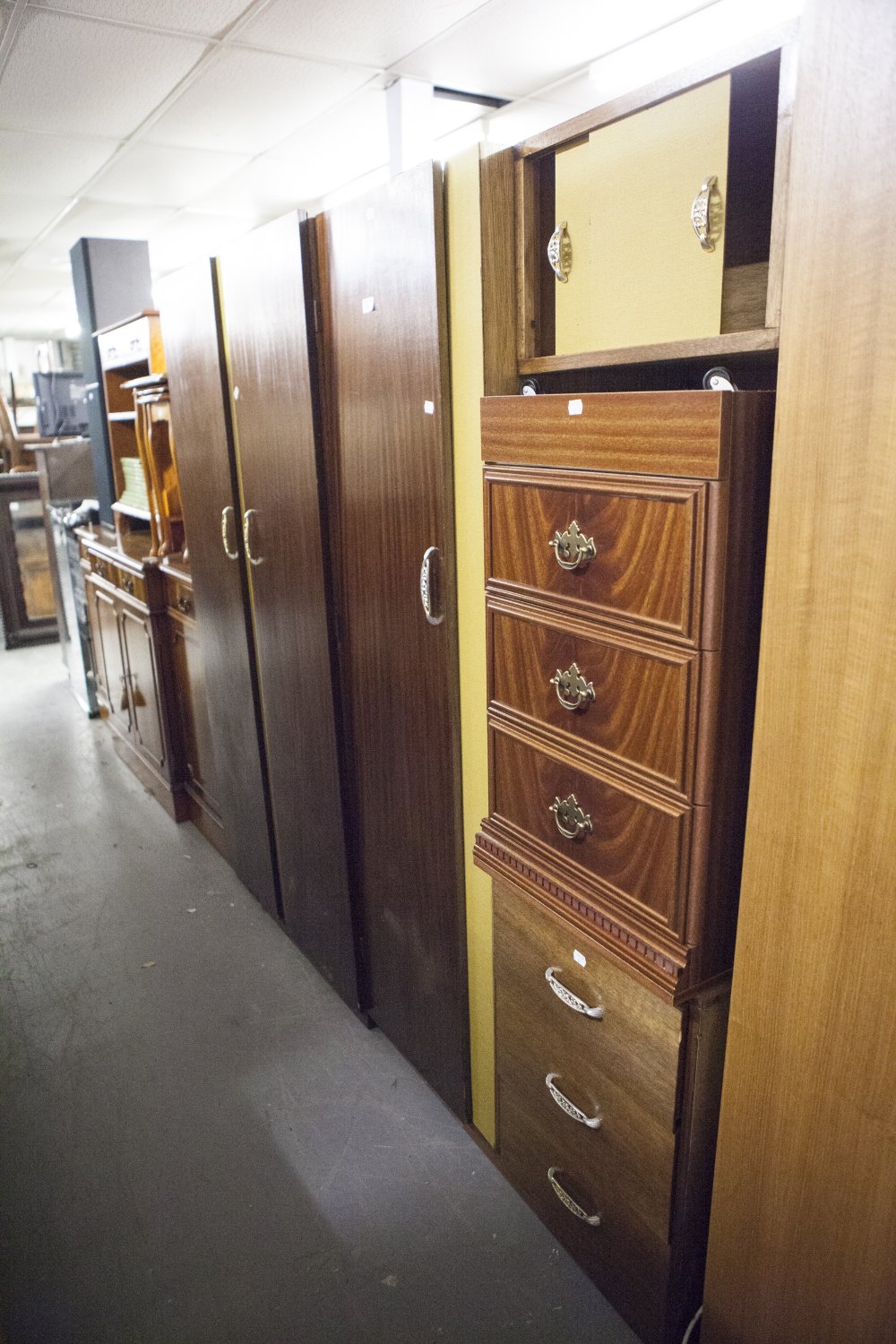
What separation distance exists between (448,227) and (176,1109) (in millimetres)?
1831

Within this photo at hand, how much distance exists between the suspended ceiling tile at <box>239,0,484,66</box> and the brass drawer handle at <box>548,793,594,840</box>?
9.52 feet

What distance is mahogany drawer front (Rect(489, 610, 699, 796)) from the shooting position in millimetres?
1011

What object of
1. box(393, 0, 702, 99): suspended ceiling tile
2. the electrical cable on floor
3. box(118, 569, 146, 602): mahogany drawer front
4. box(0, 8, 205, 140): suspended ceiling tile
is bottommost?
the electrical cable on floor

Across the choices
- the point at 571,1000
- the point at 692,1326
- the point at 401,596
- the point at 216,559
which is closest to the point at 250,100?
the point at 216,559

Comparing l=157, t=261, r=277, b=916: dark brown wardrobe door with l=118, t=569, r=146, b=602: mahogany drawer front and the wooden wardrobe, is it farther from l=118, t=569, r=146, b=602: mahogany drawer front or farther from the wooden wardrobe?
l=118, t=569, r=146, b=602: mahogany drawer front

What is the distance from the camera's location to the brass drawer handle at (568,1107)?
1.31 meters

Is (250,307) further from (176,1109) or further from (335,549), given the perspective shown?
(176,1109)

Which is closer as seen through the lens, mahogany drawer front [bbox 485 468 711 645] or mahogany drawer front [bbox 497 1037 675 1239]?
mahogany drawer front [bbox 485 468 711 645]

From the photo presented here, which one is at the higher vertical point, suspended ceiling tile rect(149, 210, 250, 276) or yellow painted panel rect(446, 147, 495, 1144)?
suspended ceiling tile rect(149, 210, 250, 276)

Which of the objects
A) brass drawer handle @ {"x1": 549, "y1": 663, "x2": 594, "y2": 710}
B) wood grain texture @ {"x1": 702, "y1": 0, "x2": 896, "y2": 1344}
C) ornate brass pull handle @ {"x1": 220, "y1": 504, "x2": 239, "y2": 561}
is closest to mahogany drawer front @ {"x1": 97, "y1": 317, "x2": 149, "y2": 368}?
ornate brass pull handle @ {"x1": 220, "y1": 504, "x2": 239, "y2": 561}

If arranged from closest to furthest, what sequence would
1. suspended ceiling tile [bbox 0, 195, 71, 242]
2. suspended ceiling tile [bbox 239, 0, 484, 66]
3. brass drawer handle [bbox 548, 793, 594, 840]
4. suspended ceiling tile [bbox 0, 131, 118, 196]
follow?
brass drawer handle [bbox 548, 793, 594, 840] → suspended ceiling tile [bbox 239, 0, 484, 66] → suspended ceiling tile [bbox 0, 131, 118, 196] → suspended ceiling tile [bbox 0, 195, 71, 242]

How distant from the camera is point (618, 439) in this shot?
101 centimetres

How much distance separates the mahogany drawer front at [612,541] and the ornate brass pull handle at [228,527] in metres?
1.18

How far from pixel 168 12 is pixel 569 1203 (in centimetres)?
351
